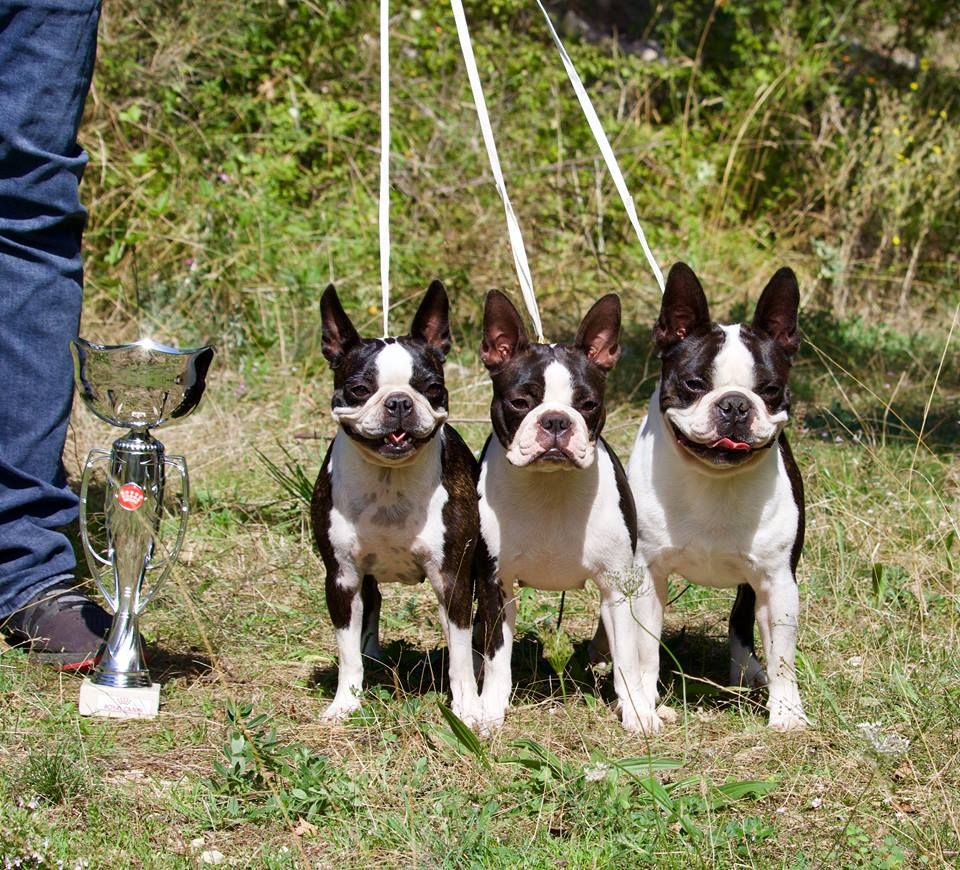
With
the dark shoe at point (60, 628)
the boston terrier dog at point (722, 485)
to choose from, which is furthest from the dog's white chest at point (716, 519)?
the dark shoe at point (60, 628)

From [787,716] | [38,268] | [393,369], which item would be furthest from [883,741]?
Result: [38,268]

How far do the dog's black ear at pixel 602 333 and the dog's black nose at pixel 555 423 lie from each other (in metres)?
0.32

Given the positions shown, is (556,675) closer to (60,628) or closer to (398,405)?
(398,405)

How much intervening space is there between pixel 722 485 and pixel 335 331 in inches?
45.6

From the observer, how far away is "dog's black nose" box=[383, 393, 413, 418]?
343 cm

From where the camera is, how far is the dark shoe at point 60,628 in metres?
3.96

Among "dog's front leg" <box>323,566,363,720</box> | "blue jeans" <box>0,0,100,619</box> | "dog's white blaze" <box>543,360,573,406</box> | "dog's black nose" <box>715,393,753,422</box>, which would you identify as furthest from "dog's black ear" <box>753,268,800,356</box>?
"blue jeans" <box>0,0,100,619</box>

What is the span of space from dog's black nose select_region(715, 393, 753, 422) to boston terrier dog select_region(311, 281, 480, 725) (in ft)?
2.50

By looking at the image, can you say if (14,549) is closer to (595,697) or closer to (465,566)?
(465,566)

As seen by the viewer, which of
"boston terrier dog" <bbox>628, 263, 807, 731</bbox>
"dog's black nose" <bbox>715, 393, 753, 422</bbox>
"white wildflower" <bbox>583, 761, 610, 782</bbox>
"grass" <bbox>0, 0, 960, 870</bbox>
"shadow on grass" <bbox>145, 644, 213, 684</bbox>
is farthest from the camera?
"shadow on grass" <bbox>145, 644, 213, 684</bbox>

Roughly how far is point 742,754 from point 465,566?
2.96ft

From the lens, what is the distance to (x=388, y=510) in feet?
11.9

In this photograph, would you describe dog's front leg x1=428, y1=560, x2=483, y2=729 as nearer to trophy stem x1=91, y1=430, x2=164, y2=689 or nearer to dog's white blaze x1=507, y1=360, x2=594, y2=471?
dog's white blaze x1=507, y1=360, x2=594, y2=471

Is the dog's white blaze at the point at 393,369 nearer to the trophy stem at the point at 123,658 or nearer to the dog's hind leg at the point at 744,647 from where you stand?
the trophy stem at the point at 123,658
